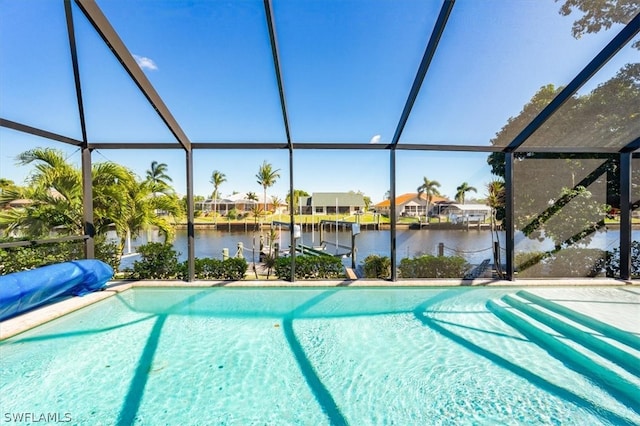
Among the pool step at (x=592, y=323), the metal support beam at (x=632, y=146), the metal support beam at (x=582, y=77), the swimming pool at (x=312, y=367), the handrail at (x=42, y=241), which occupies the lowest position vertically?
the swimming pool at (x=312, y=367)

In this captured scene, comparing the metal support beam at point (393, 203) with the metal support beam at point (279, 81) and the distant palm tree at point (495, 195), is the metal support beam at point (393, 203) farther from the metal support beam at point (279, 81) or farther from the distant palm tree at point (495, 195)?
the distant palm tree at point (495, 195)

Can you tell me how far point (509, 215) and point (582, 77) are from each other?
2574 mm

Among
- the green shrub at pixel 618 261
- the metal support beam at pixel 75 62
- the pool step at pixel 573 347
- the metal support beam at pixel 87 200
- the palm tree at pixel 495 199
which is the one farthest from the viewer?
the palm tree at pixel 495 199

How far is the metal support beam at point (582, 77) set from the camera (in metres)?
3.27

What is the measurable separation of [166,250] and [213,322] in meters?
2.60

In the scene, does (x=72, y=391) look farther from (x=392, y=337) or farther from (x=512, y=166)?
(x=512, y=166)

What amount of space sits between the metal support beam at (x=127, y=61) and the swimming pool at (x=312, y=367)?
315 cm

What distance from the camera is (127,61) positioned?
11.6 ft

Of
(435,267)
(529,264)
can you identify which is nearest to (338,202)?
(435,267)

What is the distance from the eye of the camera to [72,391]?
103 inches

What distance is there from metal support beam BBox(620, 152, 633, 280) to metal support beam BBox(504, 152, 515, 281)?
2.20 m

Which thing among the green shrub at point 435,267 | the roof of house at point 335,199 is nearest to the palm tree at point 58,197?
the green shrub at point 435,267

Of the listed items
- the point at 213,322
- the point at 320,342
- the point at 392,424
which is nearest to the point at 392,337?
the point at 320,342

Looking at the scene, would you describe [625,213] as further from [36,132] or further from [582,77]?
[36,132]
